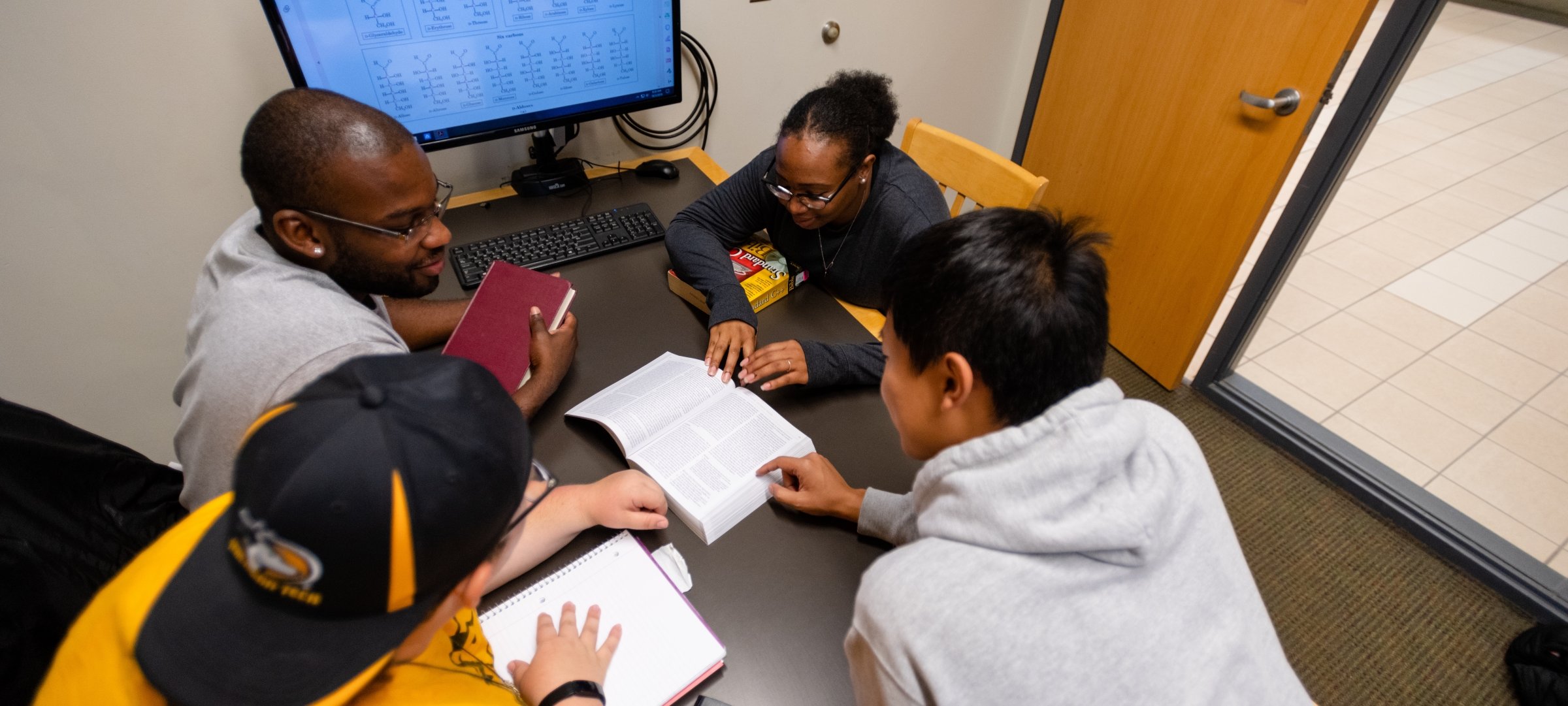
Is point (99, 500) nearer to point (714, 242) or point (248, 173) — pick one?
point (248, 173)

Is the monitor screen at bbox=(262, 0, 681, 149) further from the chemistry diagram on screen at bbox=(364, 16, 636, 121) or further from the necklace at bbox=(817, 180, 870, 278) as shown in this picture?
the necklace at bbox=(817, 180, 870, 278)

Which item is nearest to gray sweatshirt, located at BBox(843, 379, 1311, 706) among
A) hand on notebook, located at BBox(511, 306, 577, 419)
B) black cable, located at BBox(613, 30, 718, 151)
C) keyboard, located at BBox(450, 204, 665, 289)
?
hand on notebook, located at BBox(511, 306, 577, 419)

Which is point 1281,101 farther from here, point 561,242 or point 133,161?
point 133,161

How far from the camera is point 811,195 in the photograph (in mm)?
1256

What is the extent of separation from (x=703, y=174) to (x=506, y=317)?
0.84 meters

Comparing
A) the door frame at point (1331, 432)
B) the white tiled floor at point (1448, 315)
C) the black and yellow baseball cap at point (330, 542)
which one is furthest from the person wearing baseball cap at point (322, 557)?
the white tiled floor at point (1448, 315)

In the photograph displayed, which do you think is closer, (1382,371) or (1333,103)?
(1382,371)

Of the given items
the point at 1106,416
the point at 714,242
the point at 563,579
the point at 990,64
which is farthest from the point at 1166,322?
the point at 563,579

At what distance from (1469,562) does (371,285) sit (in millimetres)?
2543

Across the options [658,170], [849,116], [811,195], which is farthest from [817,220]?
[658,170]

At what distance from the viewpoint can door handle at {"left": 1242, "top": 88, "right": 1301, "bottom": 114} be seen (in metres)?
1.56

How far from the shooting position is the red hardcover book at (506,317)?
1033 millimetres

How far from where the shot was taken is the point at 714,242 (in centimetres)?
134

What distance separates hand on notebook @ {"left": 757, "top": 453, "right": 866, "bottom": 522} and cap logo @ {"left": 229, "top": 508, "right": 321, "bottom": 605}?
518 mm
